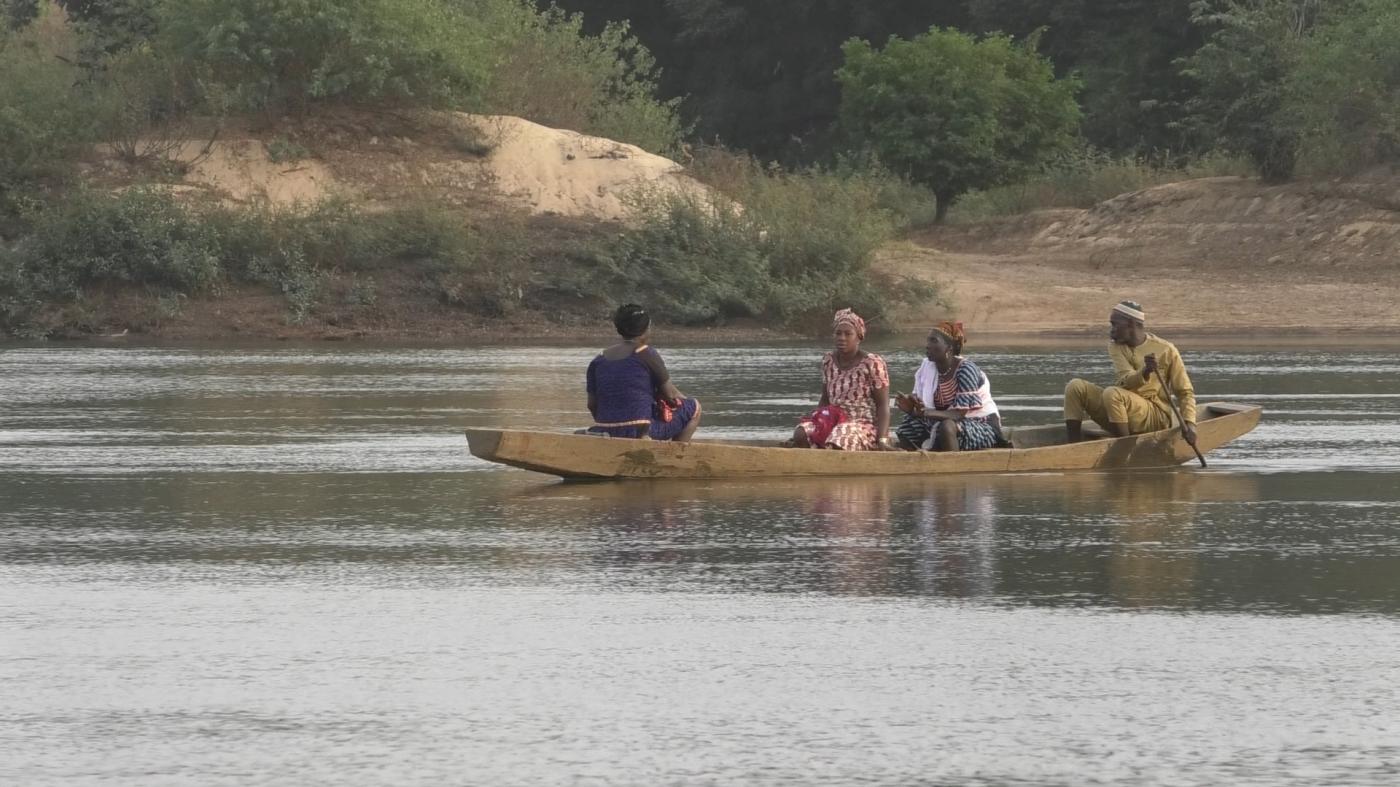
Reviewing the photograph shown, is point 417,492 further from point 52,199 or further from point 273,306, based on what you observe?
point 52,199

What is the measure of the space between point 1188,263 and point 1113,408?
104 ft

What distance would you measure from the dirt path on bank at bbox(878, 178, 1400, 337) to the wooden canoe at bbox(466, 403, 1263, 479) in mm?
23326

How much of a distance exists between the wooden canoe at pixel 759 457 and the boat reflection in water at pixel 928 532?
0.10 meters

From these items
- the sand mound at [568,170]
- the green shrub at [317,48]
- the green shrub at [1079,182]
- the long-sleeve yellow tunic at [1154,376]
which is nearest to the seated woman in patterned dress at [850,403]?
the long-sleeve yellow tunic at [1154,376]

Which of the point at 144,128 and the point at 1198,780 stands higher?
the point at 144,128

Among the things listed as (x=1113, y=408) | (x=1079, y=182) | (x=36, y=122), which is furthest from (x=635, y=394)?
(x=1079, y=182)

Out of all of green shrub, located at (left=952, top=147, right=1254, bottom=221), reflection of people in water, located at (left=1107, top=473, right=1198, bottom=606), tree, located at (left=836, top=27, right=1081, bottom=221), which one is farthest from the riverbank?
reflection of people in water, located at (left=1107, top=473, right=1198, bottom=606)

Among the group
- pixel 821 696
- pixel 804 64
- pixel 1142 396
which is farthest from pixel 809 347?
pixel 804 64

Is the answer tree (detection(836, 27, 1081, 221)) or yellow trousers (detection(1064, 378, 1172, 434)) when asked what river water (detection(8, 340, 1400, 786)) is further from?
tree (detection(836, 27, 1081, 221))

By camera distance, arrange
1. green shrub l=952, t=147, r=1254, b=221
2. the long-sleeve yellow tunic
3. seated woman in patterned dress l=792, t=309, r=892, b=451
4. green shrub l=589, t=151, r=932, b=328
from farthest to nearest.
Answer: green shrub l=952, t=147, r=1254, b=221
green shrub l=589, t=151, r=932, b=328
the long-sleeve yellow tunic
seated woman in patterned dress l=792, t=309, r=892, b=451

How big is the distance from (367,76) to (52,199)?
6.73m

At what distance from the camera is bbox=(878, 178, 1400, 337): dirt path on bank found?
40812 mm

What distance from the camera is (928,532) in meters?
Answer: 13.1

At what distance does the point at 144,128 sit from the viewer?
46344 millimetres
